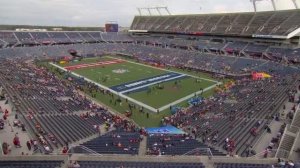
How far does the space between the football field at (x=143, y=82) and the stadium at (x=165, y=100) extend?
0.43ft

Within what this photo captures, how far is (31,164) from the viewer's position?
1725 centimetres

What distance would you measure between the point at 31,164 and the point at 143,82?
1204 inches

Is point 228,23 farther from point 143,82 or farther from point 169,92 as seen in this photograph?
point 169,92

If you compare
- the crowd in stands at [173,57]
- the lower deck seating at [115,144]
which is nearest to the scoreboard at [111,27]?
the crowd in stands at [173,57]

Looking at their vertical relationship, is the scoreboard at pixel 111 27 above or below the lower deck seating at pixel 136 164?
above

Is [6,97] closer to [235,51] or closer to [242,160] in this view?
[242,160]

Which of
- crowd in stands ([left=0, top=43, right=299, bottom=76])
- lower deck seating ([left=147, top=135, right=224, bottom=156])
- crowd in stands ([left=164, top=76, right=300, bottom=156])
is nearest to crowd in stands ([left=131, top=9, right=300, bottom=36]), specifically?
crowd in stands ([left=0, top=43, right=299, bottom=76])

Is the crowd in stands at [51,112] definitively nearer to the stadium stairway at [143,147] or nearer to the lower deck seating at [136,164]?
the stadium stairway at [143,147]

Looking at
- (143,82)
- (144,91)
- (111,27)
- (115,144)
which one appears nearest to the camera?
(115,144)

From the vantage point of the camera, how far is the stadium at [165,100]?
20.6 metres

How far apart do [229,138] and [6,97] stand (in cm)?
2074

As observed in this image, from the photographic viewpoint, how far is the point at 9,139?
73.3ft

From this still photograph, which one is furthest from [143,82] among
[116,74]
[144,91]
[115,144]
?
[115,144]

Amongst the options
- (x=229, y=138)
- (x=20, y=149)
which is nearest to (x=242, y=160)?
(x=229, y=138)
